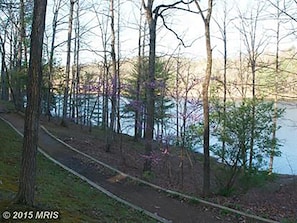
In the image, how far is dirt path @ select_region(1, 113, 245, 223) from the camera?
8141 millimetres

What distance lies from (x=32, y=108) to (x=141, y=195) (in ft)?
19.3

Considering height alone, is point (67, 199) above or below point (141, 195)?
above

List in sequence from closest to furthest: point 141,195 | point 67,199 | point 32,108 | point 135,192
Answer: point 32,108 → point 67,199 → point 141,195 → point 135,192

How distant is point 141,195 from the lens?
9773mm

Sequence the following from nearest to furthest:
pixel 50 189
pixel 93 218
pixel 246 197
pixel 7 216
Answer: pixel 7 216 < pixel 93 218 < pixel 50 189 < pixel 246 197

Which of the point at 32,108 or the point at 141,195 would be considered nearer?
the point at 32,108

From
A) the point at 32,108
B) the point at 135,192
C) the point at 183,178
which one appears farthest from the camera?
the point at 183,178

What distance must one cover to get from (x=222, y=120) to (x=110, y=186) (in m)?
4.70

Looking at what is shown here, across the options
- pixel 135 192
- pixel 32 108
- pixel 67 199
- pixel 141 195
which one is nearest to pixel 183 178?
pixel 135 192

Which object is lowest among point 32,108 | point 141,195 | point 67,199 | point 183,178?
point 183,178

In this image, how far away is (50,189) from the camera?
24.3ft

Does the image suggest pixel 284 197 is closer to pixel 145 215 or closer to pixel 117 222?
pixel 145 215

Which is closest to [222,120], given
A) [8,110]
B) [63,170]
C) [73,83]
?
[63,170]

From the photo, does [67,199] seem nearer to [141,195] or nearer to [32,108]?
[32,108]
